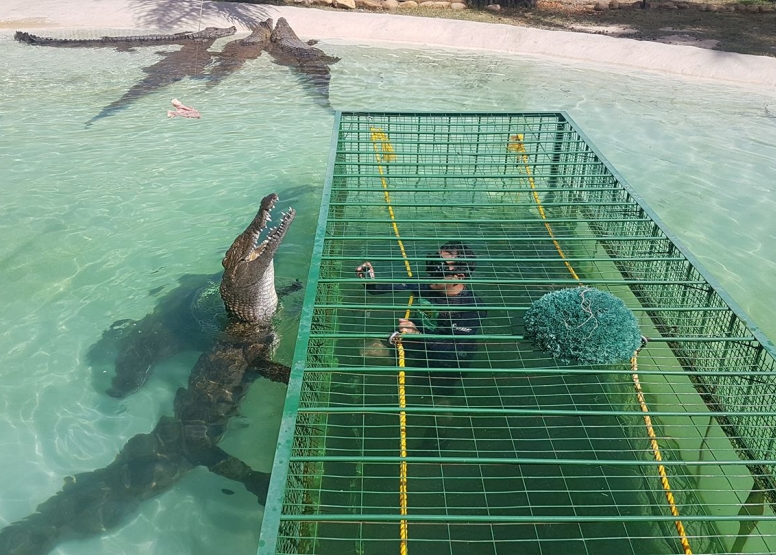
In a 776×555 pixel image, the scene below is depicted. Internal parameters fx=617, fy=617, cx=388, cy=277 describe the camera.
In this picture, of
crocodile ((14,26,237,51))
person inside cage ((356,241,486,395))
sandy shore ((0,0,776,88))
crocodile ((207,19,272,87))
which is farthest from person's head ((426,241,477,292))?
crocodile ((14,26,237,51))

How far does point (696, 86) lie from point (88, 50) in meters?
11.6

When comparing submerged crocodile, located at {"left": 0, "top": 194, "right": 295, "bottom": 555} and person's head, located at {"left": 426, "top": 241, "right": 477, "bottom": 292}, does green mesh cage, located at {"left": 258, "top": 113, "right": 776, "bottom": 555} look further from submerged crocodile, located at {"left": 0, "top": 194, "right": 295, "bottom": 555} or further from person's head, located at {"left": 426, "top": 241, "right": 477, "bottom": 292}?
submerged crocodile, located at {"left": 0, "top": 194, "right": 295, "bottom": 555}

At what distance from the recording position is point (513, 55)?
12719mm

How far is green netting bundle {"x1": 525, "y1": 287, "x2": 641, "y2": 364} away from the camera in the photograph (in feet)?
9.56

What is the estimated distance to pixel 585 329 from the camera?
292 cm

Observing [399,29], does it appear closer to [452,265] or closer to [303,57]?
[303,57]

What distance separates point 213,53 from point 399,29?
4.05m

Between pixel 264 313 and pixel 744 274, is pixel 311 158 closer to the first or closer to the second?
Answer: pixel 264 313

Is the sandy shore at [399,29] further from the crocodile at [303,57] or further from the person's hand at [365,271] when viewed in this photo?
the person's hand at [365,271]

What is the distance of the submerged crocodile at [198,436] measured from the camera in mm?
3580

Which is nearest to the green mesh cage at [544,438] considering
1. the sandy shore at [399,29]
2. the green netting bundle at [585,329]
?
the green netting bundle at [585,329]

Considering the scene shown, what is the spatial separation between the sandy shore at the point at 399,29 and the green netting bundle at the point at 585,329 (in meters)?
9.76

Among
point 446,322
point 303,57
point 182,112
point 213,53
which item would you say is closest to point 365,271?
point 446,322

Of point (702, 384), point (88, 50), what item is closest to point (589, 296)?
point (702, 384)
